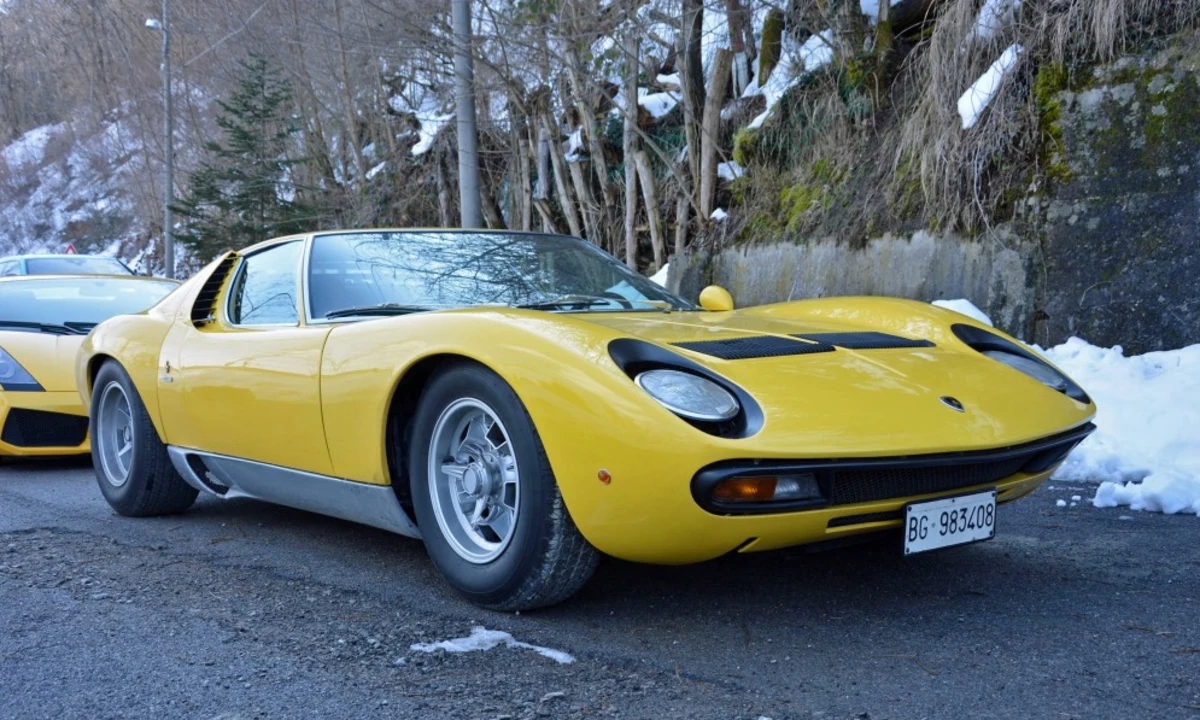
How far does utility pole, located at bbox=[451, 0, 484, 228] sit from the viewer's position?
10.2 m

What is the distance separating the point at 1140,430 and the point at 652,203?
806cm

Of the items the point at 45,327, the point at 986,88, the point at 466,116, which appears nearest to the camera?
the point at 45,327

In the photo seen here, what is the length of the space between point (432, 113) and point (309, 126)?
5977mm

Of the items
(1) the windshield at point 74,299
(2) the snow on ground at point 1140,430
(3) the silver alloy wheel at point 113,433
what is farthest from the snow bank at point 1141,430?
(1) the windshield at point 74,299

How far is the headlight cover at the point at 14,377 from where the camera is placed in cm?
621

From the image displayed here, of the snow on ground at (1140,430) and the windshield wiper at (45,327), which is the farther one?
the windshield wiper at (45,327)

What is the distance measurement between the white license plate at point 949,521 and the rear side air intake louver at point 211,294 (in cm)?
296

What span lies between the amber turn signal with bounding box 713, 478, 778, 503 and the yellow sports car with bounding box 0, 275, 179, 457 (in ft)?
15.8

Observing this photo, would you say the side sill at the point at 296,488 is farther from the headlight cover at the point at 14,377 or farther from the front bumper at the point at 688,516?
the headlight cover at the point at 14,377

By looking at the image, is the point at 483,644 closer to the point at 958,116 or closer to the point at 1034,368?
the point at 1034,368

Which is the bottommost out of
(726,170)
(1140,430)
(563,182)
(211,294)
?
(1140,430)

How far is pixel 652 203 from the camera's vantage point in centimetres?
1265

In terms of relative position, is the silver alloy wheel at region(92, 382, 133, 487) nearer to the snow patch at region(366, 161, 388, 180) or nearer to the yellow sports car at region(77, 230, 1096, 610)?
the yellow sports car at region(77, 230, 1096, 610)

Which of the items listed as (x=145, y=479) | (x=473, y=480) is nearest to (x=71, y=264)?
(x=145, y=479)
